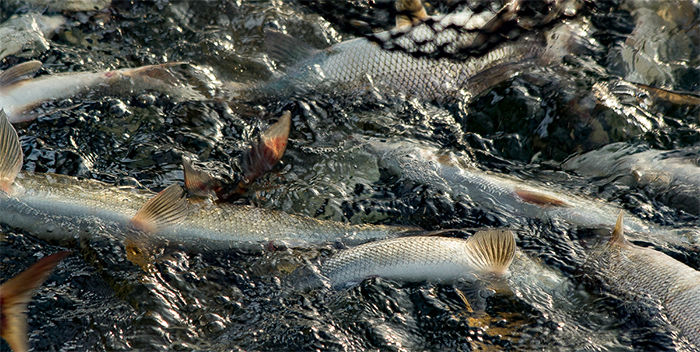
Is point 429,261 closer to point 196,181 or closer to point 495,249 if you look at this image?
point 495,249

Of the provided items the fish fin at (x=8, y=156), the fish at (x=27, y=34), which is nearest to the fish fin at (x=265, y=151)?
the fish fin at (x=8, y=156)

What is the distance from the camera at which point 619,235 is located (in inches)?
108

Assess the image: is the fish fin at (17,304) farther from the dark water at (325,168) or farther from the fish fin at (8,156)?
the fish fin at (8,156)

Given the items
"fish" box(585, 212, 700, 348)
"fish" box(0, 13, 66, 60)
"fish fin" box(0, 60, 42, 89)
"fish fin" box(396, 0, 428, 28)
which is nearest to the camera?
"fish" box(585, 212, 700, 348)

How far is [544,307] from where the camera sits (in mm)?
2615

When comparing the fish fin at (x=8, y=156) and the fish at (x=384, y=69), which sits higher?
the fish at (x=384, y=69)

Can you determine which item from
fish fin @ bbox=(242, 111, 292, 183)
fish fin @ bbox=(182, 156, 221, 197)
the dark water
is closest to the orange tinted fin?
the dark water

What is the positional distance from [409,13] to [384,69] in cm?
45

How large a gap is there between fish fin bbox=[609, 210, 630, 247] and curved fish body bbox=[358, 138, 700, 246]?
0.54ft

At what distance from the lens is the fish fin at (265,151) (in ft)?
10.7

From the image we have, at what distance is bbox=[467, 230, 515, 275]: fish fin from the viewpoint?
257cm

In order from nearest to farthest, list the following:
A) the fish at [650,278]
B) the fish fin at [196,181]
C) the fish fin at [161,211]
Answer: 1. the fish at [650,278]
2. the fish fin at [161,211]
3. the fish fin at [196,181]

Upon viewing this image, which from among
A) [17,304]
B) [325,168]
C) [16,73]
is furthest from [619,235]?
[16,73]

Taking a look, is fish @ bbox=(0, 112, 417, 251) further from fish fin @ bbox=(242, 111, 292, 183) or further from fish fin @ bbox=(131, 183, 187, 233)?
fish fin @ bbox=(242, 111, 292, 183)
